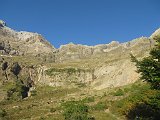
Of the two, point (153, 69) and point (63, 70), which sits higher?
point (63, 70)

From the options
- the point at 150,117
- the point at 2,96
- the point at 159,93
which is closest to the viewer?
the point at 159,93

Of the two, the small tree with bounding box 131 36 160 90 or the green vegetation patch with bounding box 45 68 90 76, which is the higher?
the green vegetation patch with bounding box 45 68 90 76

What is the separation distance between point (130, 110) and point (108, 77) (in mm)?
79748

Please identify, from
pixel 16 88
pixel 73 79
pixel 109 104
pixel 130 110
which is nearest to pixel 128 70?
pixel 73 79

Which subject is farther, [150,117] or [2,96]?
[2,96]

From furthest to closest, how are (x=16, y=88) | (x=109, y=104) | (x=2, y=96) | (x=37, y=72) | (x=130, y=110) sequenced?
(x=37, y=72) < (x=16, y=88) < (x=2, y=96) < (x=109, y=104) < (x=130, y=110)

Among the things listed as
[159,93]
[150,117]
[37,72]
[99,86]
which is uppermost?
[37,72]

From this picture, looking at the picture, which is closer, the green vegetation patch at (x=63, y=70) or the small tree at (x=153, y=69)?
the small tree at (x=153, y=69)

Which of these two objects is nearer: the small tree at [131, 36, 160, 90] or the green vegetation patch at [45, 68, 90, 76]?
the small tree at [131, 36, 160, 90]

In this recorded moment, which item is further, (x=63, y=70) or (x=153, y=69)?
(x=63, y=70)

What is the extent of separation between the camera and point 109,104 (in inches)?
2488

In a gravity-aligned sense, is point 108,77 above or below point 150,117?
above

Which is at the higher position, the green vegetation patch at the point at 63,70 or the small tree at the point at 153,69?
the green vegetation patch at the point at 63,70

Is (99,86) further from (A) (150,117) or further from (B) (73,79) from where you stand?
(A) (150,117)
